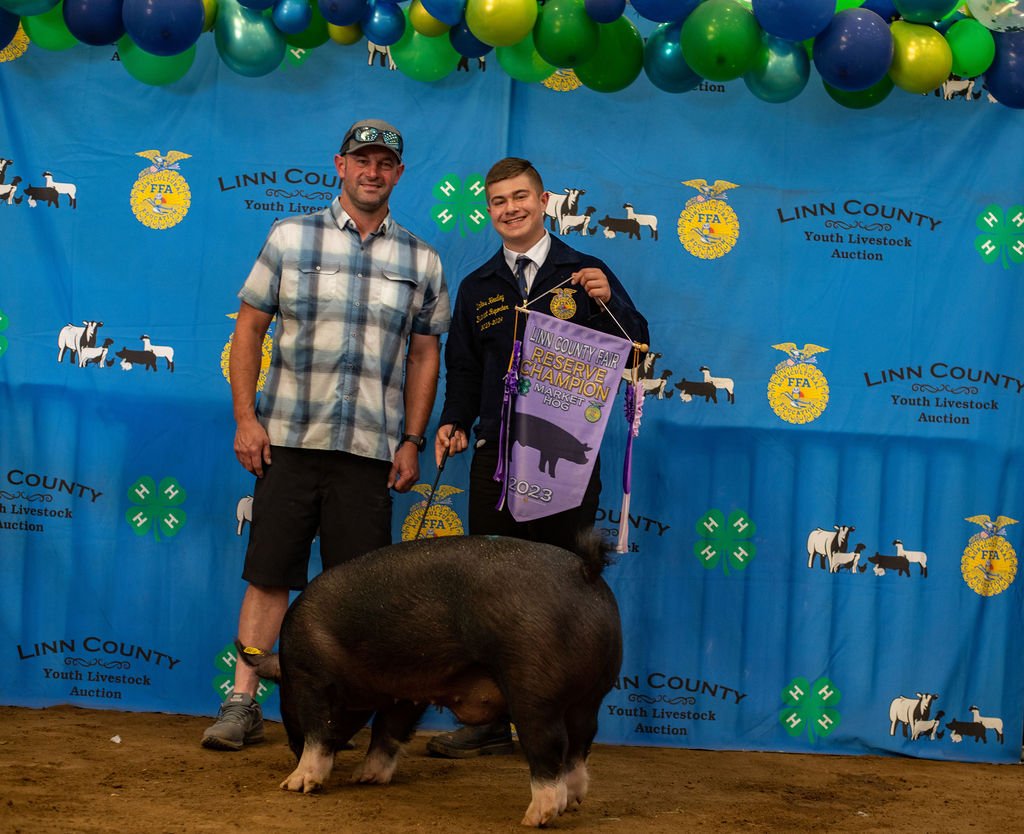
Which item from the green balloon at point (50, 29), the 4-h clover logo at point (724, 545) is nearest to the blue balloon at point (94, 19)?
the green balloon at point (50, 29)

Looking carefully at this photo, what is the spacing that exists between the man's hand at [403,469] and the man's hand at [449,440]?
0.44 ft

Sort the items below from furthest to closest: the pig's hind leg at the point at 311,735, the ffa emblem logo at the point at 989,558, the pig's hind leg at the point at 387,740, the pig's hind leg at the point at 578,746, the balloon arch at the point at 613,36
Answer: the ffa emblem logo at the point at 989,558 < the balloon arch at the point at 613,36 < the pig's hind leg at the point at 387,740 < the pig's hind leg at the point at 311,735 < the pig's hind leg at the point at 578,746

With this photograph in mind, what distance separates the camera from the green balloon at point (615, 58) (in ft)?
13.8

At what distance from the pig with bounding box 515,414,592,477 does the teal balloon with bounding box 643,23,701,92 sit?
131 cm

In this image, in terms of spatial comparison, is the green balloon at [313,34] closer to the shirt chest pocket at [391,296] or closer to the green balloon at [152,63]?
the green balloon at [152,63]

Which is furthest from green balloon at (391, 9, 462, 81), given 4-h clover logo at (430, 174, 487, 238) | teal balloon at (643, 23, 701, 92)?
teal balloon at (643, 23, 701, 92)

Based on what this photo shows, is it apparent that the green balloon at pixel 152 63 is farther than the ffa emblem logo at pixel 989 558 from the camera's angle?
No

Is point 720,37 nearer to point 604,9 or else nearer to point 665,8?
point 665,8

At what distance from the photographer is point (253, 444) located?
13.4ft

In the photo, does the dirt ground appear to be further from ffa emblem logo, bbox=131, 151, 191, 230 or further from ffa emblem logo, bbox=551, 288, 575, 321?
ffa emblem logo, bbox=131, 151, 191, 230

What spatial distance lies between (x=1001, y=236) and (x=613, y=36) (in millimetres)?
1798

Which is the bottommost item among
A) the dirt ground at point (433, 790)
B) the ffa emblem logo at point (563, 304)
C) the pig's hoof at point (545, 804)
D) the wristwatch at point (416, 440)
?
the dirt ground at point (433, 790)

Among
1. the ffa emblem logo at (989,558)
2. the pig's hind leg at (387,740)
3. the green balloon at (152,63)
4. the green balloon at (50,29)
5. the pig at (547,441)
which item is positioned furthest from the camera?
the ffa emblem logo at (989,558)

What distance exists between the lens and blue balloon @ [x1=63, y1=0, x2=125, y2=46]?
4047 millimetres
